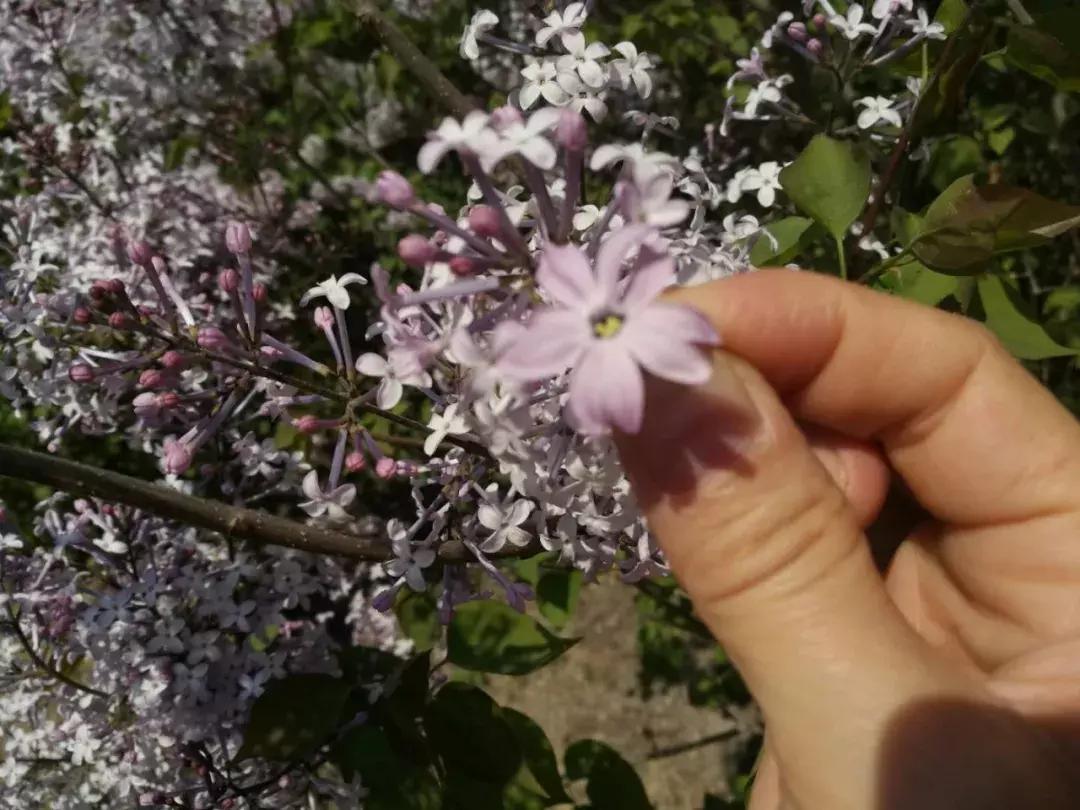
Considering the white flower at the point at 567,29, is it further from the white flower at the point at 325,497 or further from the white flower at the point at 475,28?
the white flower at the point at 325,497

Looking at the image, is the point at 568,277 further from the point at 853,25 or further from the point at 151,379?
the point at 853,25

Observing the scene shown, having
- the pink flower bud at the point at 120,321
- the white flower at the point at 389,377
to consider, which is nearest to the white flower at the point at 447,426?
the white flower at the point at 389,377

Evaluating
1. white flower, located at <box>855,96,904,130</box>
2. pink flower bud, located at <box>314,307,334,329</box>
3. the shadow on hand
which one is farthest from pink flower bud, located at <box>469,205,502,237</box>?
white flower, located at <box>855,96,904,130</box>

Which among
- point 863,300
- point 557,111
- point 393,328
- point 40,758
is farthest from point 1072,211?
point 40,758

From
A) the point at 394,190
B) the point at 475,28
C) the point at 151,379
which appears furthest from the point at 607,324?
the point at 475,28

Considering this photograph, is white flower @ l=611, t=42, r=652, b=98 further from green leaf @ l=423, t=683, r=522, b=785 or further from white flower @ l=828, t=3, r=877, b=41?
green leaf @ l=423, t=683, r=522, b=785

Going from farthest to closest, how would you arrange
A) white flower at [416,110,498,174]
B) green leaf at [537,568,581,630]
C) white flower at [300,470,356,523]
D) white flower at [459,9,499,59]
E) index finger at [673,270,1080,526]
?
green leaf at [537,568,581,630] < white flower at [459,9,499,59] < white flower at [300,470,356,523] < index finger at [673,270,1080,526] < white flower at [416,110,498,174]
